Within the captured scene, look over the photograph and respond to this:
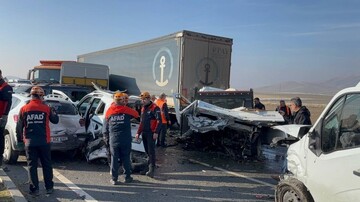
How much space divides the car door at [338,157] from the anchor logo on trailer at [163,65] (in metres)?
9.07

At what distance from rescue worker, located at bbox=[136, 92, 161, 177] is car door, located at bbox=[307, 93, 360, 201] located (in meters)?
3.75

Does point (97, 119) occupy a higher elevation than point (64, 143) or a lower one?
higher

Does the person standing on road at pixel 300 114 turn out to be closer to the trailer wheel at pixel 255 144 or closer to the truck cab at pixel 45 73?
the trailer wheel at pixel 255 144

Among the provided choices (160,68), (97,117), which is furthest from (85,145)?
(160,68)

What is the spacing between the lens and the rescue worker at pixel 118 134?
6.73 meters

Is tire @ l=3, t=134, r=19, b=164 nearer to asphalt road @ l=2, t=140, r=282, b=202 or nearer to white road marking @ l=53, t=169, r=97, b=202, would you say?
asphalt road @ l=2, t=140, r=282, b=202

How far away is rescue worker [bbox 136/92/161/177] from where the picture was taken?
744 centimetres

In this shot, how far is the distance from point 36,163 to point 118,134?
4.84 ft

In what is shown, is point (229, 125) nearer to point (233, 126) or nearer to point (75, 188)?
point (233, 126)

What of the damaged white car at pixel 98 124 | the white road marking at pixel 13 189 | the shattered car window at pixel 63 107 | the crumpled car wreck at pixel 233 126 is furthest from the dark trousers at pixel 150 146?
the white road marking at pixel 13 189

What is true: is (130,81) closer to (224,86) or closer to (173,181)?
(224,86)

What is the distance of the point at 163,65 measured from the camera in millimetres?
13555


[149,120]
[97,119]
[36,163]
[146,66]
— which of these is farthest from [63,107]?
[146,66]

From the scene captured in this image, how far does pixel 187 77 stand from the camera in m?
12.6
